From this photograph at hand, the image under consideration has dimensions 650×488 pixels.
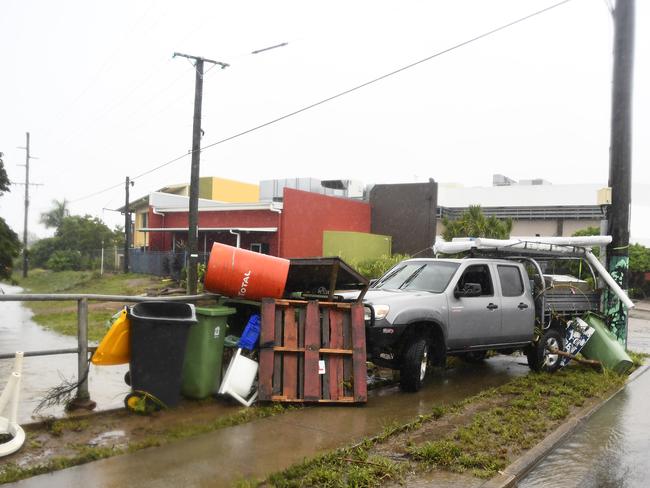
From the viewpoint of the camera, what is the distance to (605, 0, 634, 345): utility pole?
10.9 m

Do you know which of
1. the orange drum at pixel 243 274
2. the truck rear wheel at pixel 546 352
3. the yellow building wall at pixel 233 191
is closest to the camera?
the orange drum at pixel 243 274

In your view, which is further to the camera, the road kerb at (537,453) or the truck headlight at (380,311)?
the truck headlight at (380,311)

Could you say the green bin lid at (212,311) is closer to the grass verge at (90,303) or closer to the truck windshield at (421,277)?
the truck windshield at (421,277)

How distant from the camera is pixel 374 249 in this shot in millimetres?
29703

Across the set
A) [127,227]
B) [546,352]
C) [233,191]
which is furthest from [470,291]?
[233,191]

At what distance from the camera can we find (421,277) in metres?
8.88

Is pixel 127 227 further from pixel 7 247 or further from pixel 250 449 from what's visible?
pixel 250 449

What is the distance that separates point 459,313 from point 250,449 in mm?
4112

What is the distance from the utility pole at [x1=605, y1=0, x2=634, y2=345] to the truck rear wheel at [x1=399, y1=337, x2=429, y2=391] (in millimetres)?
4884

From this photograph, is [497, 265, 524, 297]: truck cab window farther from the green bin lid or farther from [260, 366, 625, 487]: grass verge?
the green bin lid

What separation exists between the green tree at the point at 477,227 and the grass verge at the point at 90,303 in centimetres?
1197

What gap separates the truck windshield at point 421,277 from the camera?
8.65 m

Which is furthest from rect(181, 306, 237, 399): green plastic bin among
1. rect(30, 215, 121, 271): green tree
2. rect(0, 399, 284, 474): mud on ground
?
rect(30, 215, 121, 271): green tree

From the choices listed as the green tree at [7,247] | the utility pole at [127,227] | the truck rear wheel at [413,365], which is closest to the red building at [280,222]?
the utility pole at [127,227]
